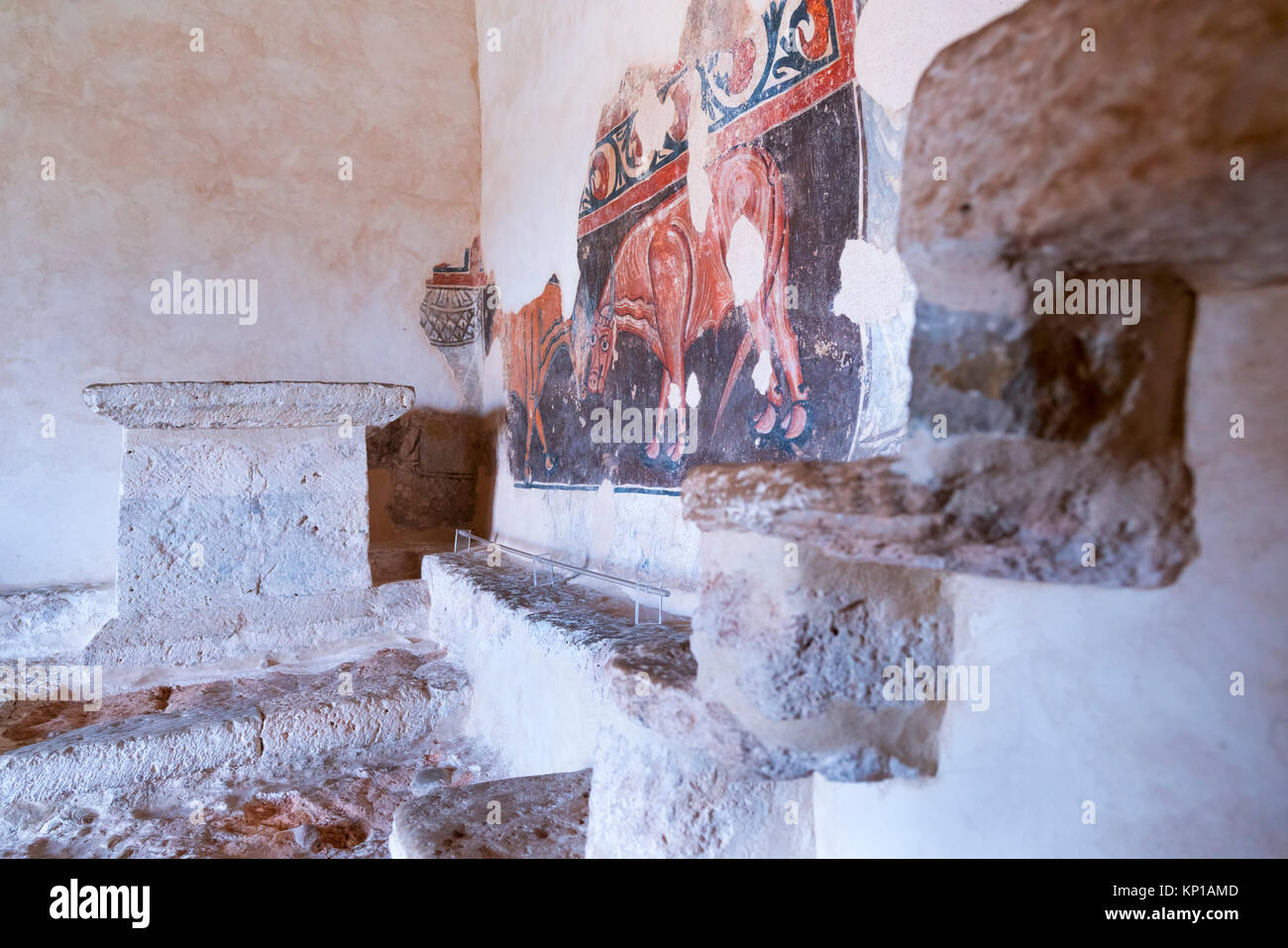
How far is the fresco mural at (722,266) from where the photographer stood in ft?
5.88

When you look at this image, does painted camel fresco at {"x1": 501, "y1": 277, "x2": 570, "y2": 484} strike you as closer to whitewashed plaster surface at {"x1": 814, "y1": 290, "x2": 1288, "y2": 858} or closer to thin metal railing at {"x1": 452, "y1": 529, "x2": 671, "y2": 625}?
thin metal railing at {"x1": 452, "y1": 529, "x2": 671, "y2": 625}

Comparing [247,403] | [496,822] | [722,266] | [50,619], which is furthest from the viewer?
[50,619]

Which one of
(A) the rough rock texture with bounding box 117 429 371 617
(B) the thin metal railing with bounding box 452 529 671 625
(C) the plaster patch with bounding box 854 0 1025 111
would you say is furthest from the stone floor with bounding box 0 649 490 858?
(C) the plaster patch with bounding box 854 0 1025 111

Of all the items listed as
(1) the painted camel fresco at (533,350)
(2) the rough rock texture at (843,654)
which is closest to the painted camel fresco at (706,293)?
(1) the painted camel fresco at (533,350)

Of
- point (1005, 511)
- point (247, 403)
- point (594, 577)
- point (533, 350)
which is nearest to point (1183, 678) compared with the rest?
point (1005, 511)

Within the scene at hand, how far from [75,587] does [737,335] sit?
3821 millimetres

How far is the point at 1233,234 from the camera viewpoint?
0.63 meters

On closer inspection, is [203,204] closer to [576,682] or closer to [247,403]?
[247,403]

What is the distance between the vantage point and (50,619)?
12.3 ft

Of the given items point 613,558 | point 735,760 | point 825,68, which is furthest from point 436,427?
point 735,760

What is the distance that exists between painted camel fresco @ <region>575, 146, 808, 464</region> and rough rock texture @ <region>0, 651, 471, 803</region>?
127 centimetres

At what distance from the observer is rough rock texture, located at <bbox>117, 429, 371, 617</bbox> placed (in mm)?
2918

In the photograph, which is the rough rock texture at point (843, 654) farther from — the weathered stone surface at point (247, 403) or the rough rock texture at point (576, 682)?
the weathered stone surface at point (247, 403)

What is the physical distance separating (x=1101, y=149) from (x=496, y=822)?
4.79 feet
